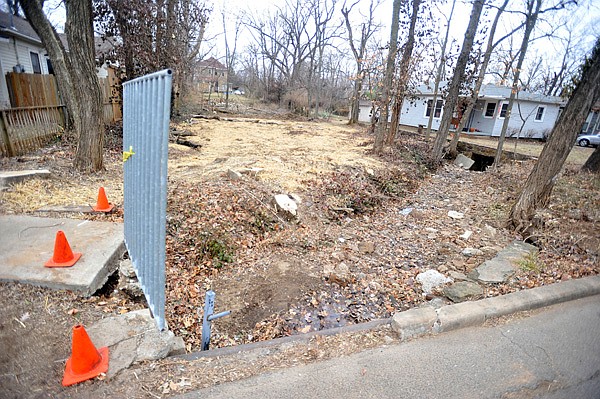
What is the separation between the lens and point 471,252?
488 cm

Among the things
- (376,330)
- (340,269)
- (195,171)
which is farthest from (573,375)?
(195,171)

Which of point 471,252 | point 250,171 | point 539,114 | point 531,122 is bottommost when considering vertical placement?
point 471,252

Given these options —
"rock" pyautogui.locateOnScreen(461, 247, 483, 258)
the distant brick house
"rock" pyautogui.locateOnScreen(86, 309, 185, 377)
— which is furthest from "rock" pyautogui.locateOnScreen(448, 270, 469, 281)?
the distant brick house

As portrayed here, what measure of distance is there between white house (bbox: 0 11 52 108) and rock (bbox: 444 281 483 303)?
15114 mm

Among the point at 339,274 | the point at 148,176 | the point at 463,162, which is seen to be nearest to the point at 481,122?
the point at 463,162

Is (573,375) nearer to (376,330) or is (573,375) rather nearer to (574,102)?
(376,330)

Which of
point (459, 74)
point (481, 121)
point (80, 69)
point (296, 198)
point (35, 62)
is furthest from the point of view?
point (481, 121)

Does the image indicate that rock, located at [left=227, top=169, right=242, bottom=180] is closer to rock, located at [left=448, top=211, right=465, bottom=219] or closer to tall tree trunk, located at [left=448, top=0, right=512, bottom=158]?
rock, located at [left=448, top=211, right=465, bottom=219]

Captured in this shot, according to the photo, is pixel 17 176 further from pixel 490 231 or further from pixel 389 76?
pixel 389 76

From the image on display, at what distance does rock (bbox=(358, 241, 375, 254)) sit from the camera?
5.20 metres

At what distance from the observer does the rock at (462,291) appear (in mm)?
3568

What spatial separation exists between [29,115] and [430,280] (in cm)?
941

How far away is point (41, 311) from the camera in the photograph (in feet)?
8.22

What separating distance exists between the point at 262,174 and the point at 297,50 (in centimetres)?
2872
